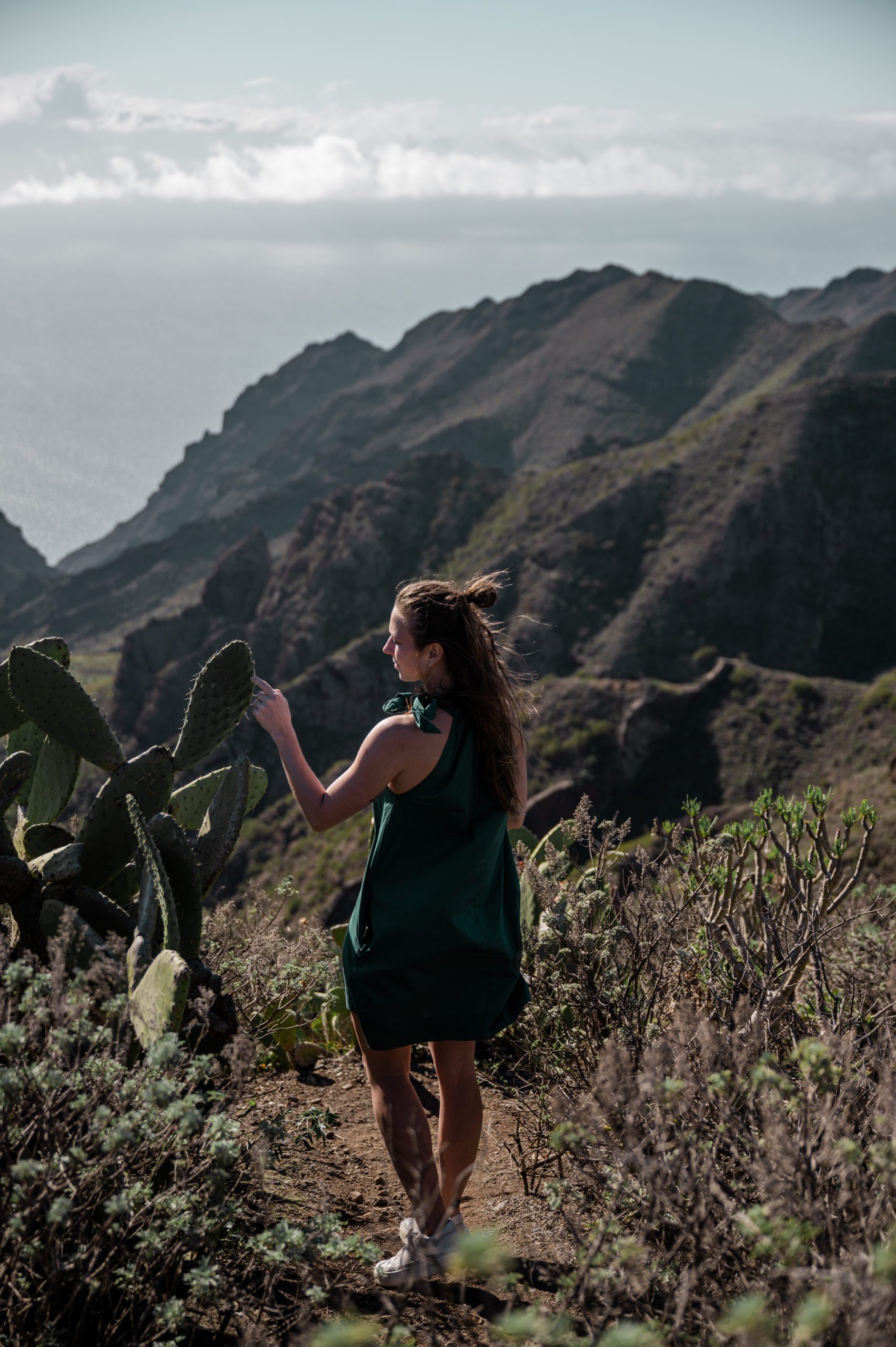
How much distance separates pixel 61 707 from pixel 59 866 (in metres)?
0.61

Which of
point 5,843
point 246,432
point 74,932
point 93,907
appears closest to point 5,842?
point 5,843

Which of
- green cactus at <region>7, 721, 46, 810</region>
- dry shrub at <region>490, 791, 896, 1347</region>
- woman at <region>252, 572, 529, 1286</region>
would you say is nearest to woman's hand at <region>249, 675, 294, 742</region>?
woman at <region>252, 572, 529, 1286</region>

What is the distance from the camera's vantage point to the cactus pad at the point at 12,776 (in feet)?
10.2

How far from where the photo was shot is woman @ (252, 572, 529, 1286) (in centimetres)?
231

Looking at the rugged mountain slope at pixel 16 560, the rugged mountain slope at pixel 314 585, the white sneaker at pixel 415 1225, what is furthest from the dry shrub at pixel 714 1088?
the rugged mountain slope at pixel 16 560

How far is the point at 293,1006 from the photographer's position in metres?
3.63

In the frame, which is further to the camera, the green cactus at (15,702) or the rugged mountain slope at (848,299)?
the rugged mountain slope at (848,299)

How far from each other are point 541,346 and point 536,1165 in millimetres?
116742

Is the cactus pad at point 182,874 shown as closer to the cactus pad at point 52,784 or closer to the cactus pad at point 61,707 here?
the cactus pad at point 61,707

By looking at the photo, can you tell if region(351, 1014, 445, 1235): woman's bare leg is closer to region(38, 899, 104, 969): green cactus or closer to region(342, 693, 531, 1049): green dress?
region(342, 693, 531, 1049): green dress

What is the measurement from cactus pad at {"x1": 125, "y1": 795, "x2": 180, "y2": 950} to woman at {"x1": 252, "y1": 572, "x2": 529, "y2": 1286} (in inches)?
16.2

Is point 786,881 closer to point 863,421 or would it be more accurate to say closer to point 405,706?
point 405,706

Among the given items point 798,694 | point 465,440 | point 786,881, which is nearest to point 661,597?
point 798,694

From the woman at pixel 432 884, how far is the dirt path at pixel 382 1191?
0.12 m
